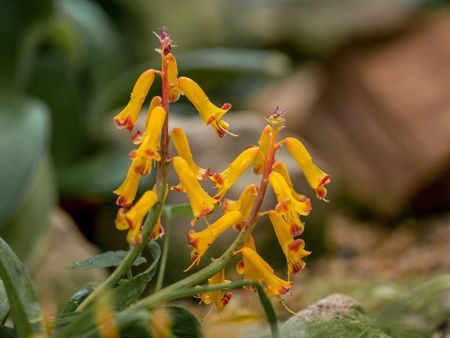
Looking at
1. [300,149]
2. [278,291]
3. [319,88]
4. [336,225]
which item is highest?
[319,88]

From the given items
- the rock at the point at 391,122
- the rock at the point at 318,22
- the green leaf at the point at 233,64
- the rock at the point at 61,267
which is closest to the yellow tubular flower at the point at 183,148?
the rock at the point at 61,267

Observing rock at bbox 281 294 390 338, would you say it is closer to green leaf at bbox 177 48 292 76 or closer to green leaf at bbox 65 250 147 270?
green leaf at bbox 65 250 147 270

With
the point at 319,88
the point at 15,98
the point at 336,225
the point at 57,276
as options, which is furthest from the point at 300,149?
the point at 319,88

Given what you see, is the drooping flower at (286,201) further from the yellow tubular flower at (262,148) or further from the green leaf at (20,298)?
the green leaf at (20,298)

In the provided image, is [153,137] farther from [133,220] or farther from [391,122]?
[391,122]

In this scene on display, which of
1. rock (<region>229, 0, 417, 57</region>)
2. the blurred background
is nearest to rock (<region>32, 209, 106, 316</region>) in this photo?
the blurred background

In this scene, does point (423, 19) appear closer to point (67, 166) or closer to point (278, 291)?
point (67, 166)
